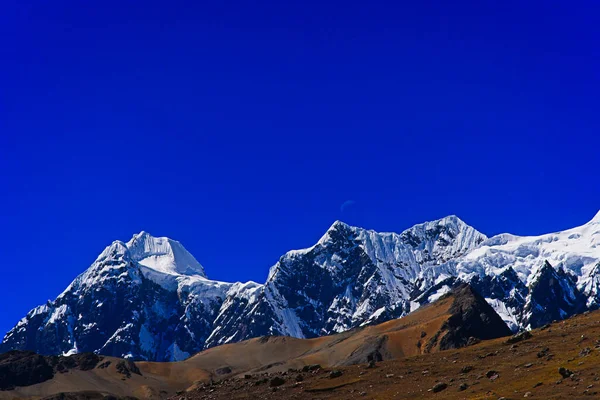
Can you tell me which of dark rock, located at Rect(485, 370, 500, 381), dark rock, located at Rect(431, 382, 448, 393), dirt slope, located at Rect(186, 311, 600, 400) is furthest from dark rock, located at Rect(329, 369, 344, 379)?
dark rock, located at Rect(485, 370, 500, 381)

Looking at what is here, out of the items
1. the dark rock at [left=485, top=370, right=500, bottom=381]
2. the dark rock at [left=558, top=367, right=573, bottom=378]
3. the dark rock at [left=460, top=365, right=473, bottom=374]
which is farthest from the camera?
the dark rock at [left=460, top=365, right=473, bottom=374]

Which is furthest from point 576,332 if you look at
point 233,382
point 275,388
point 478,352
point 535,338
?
point 233,382

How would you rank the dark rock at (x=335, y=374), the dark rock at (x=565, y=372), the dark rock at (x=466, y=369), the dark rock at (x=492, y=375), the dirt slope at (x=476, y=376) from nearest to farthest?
1. the dirt slope at (x=476, y=376)
2. the dark rock at (x=565, y=372)
3. the dark rock at (x=492, y=375)
4. the dark rock at (x=466, y=369)
5. the dark rock at (x=335, y=374)

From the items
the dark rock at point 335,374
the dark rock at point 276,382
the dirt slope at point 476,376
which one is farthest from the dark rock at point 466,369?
the dark rock at point 276,382

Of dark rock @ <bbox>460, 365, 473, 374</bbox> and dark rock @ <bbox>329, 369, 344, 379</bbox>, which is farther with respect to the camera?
dark rock @ <bbox>329, 369, 344, 379</bbox>

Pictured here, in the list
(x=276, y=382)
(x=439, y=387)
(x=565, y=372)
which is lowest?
(x=565, y=372)

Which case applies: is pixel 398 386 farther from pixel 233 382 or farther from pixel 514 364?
pixel 233 382

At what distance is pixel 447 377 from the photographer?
9275cm

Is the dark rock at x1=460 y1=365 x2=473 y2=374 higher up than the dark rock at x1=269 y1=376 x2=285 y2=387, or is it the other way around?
the dark rock at x1=269 y1=376 x2=285 y2=387

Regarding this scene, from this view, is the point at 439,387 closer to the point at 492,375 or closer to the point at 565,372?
the point at 492,375

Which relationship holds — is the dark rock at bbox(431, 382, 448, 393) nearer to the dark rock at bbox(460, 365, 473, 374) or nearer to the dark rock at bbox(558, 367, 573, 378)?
the dark rock at bbox(460, 365, 473, 374)

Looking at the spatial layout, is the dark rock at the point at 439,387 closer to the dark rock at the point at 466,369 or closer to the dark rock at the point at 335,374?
the dark rock at the point at 466,369

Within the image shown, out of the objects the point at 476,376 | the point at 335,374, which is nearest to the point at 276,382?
the point at 335,374

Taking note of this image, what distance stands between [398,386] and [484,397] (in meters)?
21.8
